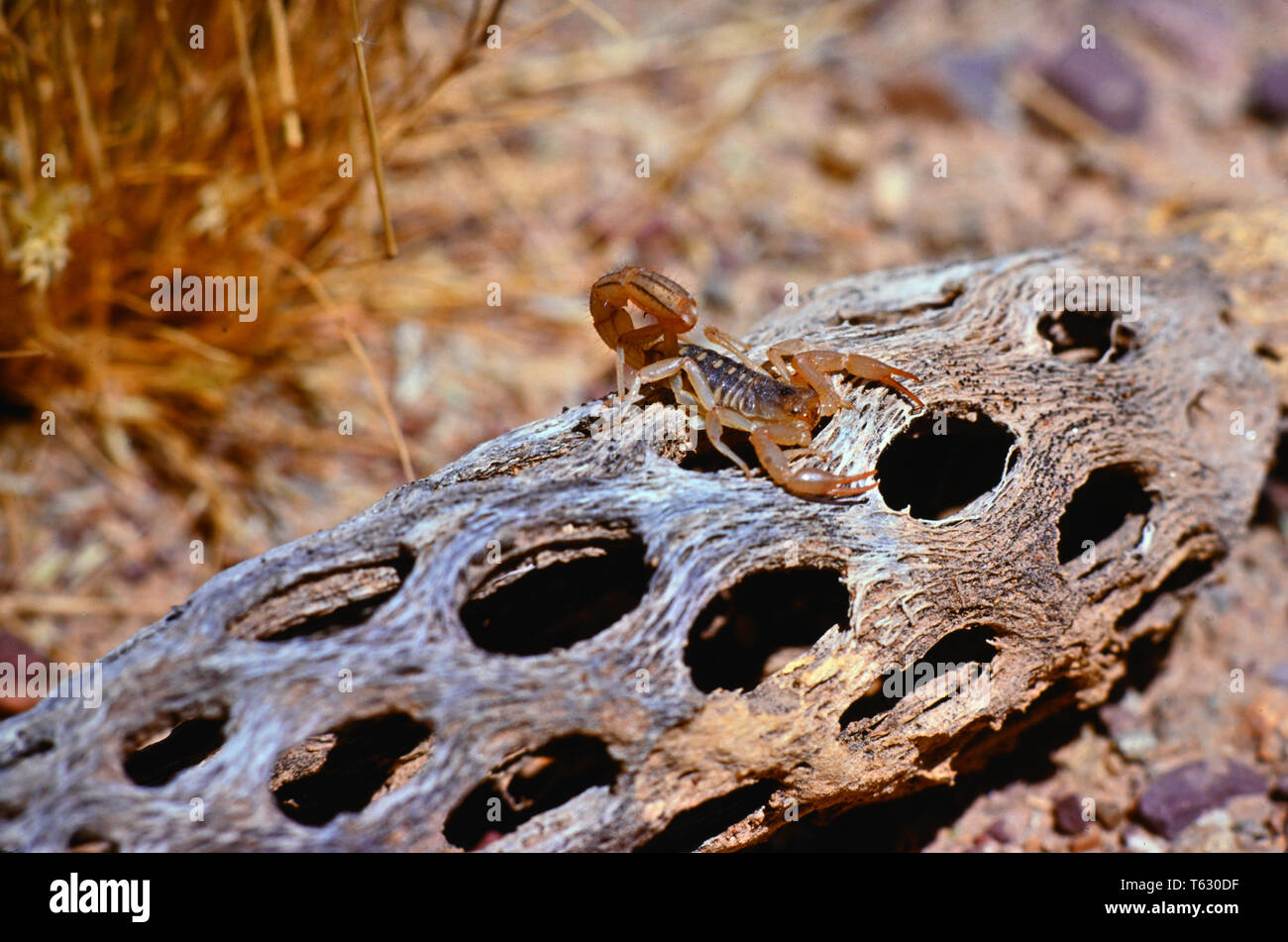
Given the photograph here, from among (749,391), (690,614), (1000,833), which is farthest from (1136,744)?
(690,614)

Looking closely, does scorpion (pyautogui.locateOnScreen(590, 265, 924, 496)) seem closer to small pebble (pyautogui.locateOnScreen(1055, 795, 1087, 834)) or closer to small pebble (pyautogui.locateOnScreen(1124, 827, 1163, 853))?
small pebble (pyautogui.locateOnScreen(1055, 795, 1087, 834))

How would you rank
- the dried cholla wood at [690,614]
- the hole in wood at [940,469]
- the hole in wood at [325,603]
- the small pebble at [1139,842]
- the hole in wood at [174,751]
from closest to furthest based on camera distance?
the dried cholla wood at [690,614] < the hole in wood at [325,603] < the hole in wood at [174,751] < the hole in wood at [940,469] < the small pebble at [1139,842]

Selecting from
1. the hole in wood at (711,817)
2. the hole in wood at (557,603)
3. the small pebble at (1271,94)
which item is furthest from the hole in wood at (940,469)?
the small pebble at (1271,94)

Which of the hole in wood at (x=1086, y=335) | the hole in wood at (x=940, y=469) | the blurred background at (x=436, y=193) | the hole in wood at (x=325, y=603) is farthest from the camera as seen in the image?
the blurred background at (x=436, y=193)

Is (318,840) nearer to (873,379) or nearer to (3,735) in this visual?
(3,735)

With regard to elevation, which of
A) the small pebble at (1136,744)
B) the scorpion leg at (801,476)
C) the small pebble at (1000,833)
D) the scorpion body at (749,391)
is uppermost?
the scorpion body at (749,391)

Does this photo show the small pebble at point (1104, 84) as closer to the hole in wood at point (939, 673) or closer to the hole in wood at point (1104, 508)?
the hole in wood at point (1104, 508)
